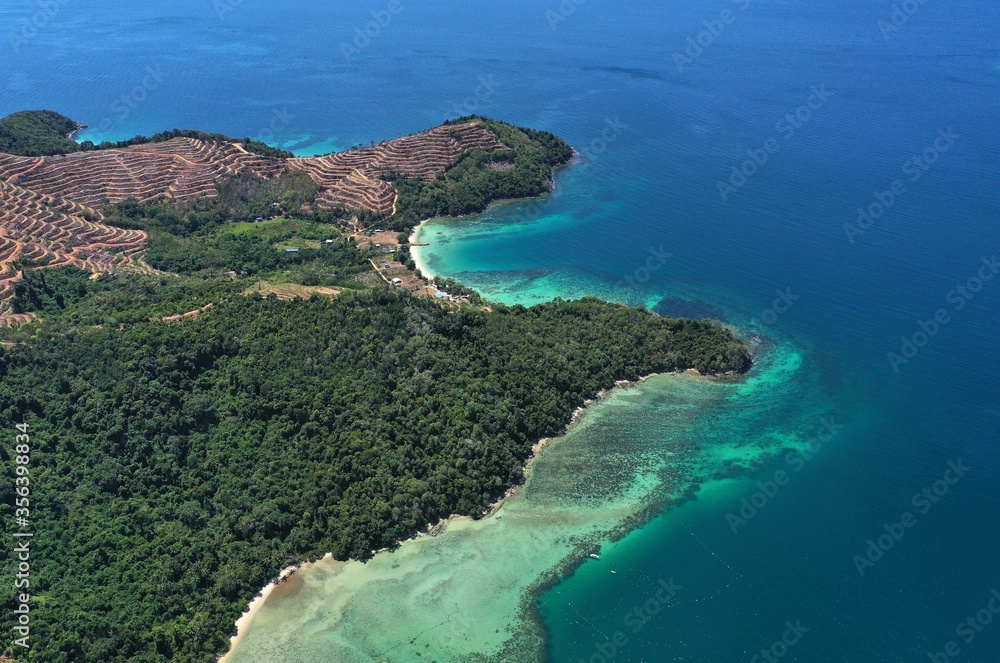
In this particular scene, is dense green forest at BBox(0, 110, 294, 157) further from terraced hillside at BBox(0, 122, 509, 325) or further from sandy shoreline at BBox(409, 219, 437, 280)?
sandy shoreline at BBox(409, 219, 437, 280)

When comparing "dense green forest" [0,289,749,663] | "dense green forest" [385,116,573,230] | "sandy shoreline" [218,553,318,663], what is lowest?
"sandy shoreline" [218,553,318,663]

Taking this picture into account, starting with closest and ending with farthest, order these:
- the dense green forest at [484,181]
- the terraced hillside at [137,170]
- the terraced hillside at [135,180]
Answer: the terraced hillside at [135,180] < the terraced hillside at [137,170] < the dense green forest at [484,181]

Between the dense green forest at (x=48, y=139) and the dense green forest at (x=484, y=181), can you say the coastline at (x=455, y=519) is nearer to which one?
the dense green forest at (x=484, y=181)

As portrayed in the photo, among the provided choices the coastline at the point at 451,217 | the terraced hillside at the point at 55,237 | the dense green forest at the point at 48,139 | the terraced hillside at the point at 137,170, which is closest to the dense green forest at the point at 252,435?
the terraced hillside at the point at 55,237

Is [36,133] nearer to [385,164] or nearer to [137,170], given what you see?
[137,170]

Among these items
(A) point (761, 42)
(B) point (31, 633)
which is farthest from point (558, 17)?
(B) point (31, 633)

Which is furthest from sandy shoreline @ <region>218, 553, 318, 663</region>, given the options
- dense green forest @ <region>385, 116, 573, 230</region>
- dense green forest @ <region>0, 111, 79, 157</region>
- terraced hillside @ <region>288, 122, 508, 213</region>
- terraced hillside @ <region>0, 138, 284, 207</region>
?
dense green forest @ <region>0, 111, 79, 157</region>
